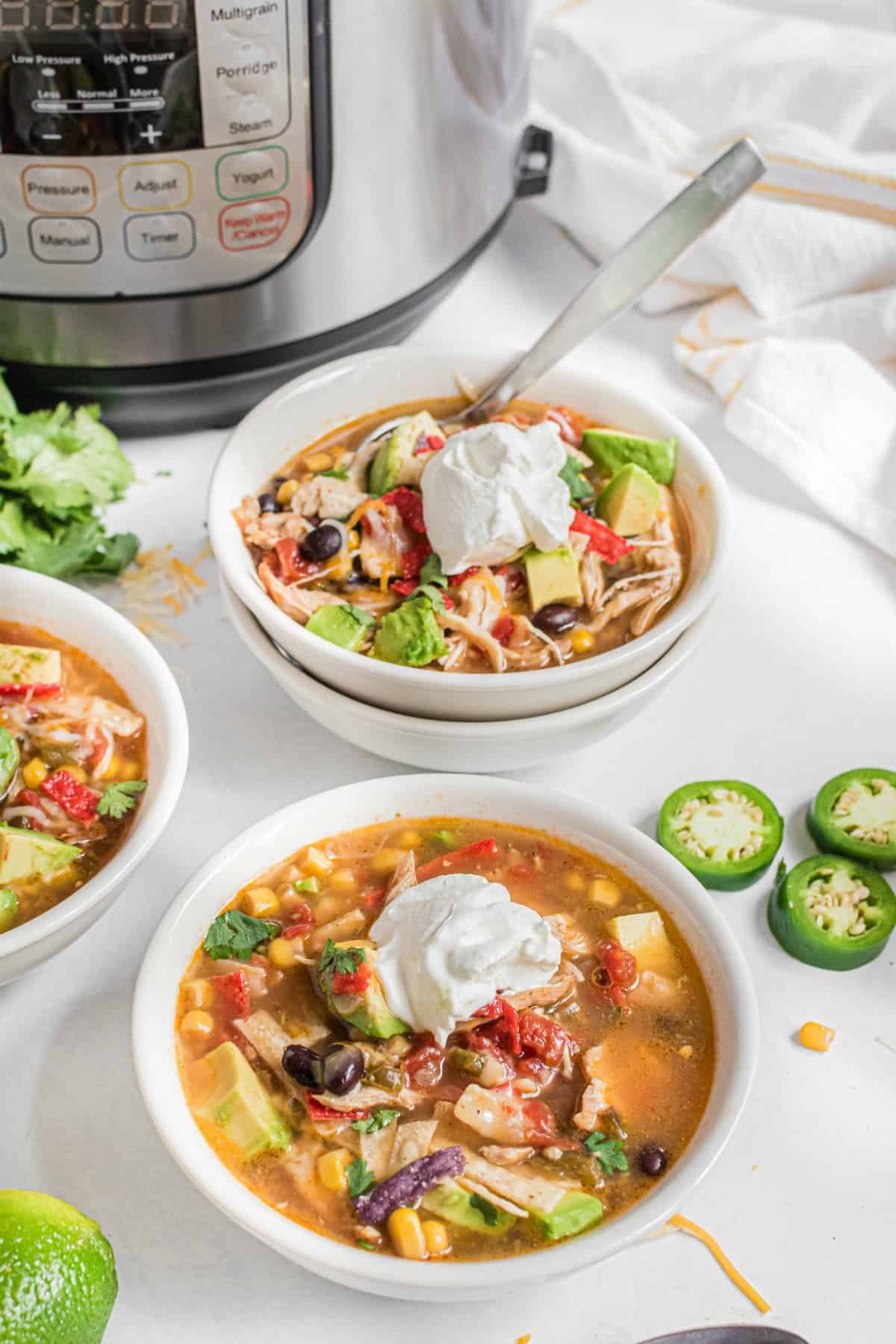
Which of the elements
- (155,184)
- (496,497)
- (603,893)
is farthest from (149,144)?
(603,893)

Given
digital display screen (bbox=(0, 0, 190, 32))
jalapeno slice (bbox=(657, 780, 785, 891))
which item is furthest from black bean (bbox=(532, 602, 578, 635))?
digital display screen (bbox=(0, 0, 190, 32))

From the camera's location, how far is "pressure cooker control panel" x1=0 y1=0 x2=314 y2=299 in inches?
63.1

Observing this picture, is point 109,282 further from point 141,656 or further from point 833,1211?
point 833,1211

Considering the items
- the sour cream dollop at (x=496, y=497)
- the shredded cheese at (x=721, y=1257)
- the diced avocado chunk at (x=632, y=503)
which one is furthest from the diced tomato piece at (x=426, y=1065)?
the diced avocado chunk at (x=632, y=503)

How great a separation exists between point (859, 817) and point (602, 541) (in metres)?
0.45

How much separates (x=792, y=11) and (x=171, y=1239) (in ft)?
9.21

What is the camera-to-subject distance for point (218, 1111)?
120cm

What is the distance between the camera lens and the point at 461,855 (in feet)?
4.65

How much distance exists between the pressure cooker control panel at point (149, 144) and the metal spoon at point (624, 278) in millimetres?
333

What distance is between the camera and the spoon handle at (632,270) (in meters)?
1.88

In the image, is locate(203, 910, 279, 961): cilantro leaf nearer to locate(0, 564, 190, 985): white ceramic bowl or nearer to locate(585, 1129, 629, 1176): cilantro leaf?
locate(0, 564, 190, 985): white ceramic bowl

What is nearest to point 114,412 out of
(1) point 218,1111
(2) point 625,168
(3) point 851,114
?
(2) point 625,168

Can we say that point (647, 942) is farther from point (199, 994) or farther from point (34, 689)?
point (34, 689)

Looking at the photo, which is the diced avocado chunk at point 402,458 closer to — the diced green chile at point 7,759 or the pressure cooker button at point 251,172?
the pressure cooker button at point 251,172
